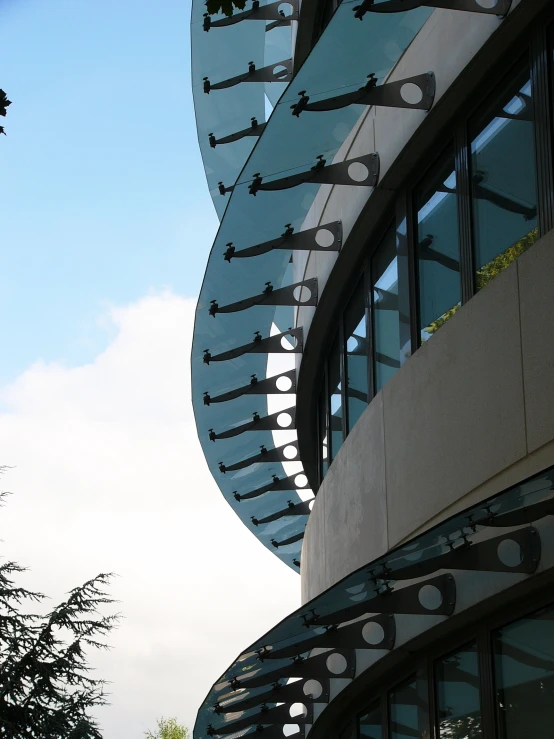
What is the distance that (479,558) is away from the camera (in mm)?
7512

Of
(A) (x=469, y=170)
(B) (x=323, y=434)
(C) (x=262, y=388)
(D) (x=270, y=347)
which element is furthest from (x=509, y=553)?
(C) (x=262, y=388)

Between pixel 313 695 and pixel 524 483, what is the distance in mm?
6598

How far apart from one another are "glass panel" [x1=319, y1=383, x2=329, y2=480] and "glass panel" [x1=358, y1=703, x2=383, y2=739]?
377cm

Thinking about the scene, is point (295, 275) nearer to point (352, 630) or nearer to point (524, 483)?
point (352, 630)

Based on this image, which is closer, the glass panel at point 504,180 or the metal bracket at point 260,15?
the glass panel at point 504,180

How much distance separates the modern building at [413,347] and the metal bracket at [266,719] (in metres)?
0.03

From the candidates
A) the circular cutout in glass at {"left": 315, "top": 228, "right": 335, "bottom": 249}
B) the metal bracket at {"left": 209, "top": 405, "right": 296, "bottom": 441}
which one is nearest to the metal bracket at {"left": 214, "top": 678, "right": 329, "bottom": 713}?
the circular cutout in glass at {"left": 315, "top": 228, "right": 335, "bottom": 249}

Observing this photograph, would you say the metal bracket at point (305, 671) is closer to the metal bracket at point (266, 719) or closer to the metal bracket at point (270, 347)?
the metal bracket at point (266, 719)

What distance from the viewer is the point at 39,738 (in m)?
21.8

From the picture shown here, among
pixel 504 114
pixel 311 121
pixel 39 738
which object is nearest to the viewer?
pixel 504 114

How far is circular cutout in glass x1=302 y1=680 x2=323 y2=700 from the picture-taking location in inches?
444

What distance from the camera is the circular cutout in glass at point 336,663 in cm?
1034

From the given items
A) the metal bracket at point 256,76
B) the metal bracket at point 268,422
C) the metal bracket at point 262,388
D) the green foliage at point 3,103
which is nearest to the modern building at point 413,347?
the metal bracket at point 262,388

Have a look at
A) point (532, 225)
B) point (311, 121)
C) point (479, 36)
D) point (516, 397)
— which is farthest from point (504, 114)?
point (516, 397)
